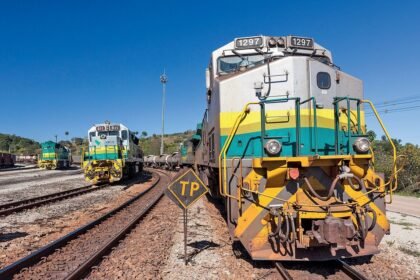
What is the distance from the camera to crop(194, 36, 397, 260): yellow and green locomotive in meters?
4.82

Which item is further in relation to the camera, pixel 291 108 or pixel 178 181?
Result: pixel 178 181

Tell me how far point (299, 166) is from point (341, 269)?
1662mm

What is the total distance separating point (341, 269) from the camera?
506 cm

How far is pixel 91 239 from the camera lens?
7305 millimetres

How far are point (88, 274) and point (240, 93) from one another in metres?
3.78

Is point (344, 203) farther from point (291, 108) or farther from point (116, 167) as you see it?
point (116, 167)

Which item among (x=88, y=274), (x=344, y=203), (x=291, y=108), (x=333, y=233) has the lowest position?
(x=88, y=274)

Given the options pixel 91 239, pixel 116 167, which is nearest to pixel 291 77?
pixel 91 239

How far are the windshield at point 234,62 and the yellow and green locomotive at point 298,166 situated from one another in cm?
72

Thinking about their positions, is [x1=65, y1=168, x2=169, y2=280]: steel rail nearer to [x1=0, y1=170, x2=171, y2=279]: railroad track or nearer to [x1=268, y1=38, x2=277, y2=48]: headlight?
[x1=0, y1=170, x2=171, y2=279]: railroad track

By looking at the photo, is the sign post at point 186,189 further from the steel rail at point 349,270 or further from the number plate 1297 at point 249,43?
the number plate 1297 at point 249,43

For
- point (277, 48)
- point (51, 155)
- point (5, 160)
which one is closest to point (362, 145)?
point (277, 48)

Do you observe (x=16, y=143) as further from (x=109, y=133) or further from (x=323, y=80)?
(x=323, y=80)

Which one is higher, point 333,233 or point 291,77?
point 291,77
